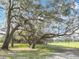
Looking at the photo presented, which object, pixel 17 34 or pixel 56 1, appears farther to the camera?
pixel 17 34

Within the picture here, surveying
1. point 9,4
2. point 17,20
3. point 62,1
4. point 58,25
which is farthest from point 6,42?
point 62,1

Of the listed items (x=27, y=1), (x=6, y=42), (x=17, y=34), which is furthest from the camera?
(x=17, y=34)

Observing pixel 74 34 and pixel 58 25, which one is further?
pixel 74 34

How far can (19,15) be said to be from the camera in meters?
25.8

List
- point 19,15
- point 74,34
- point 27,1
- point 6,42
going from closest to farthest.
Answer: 1. point 27,1
2. point 19,15
3. point 6,42
4. point 74,34

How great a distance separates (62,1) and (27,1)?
13.6 feet

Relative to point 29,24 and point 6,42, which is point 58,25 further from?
point 6,42

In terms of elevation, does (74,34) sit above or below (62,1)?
below

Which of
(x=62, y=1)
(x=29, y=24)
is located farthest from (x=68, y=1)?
(x=29, y=24)

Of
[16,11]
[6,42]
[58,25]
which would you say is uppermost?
[16,11]

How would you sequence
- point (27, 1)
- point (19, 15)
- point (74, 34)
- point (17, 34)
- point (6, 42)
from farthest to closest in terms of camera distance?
point (17, 34), point (74, 34), point (6, 42), point (19, 15), point (27, 1)

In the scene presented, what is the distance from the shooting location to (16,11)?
87.0 feet

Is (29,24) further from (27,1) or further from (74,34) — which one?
(74,34)

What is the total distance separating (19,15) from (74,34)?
9003 millimetres
